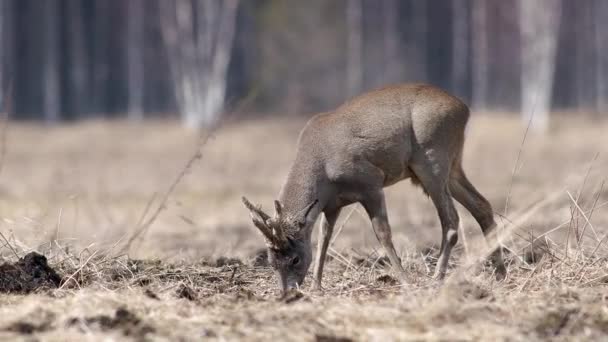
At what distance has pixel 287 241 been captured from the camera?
6.74 m

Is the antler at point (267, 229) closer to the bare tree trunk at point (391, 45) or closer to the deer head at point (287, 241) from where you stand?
the deer head at point (287, 241)

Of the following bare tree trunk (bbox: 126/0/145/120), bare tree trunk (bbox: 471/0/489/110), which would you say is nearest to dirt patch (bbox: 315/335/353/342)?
bare tree trunk (bbox: 471/0/489/110)

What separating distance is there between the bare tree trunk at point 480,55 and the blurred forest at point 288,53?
0.07 meters

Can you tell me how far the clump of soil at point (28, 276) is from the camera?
19.7 feet

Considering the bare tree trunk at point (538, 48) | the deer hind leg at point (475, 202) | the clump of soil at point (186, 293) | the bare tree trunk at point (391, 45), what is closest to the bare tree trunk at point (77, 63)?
the bare tree trunk at point (391, 45)

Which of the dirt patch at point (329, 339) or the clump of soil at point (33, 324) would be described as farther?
the clump of soil at point (33, 324)

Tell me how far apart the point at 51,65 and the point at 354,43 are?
503 inches

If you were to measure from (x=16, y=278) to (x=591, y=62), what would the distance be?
1384 inches

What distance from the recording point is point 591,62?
38250 mm

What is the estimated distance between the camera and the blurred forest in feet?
114

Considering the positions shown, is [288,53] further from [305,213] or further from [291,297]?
[291,297]

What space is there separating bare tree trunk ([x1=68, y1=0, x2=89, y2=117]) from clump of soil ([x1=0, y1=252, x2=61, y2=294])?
3561 cm

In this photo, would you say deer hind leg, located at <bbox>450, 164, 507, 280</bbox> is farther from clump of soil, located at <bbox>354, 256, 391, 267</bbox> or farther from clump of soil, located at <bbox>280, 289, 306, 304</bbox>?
clump of soil, located at <bbox>280, 289, 306, 304</bbox>

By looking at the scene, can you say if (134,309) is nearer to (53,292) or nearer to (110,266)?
(53,292)
